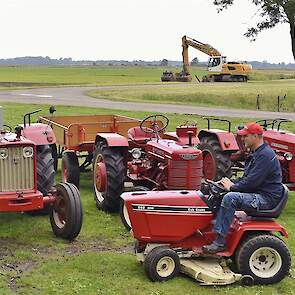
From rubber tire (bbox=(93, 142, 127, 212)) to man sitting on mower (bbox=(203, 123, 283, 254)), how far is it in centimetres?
285

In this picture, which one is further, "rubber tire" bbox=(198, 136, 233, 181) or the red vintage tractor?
"rubber tire" bbox=(198, 136, 233, 181)

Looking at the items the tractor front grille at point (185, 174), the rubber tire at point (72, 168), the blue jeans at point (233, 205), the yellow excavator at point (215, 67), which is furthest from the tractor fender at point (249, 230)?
the yellow excavator at point (215, 67)

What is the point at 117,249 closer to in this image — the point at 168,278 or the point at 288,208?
the point at 168,278

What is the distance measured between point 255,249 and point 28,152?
9.88 feet

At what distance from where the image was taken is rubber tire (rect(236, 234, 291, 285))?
596cm

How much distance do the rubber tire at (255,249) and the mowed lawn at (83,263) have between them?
0.29 feet

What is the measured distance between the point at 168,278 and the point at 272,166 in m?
1.54

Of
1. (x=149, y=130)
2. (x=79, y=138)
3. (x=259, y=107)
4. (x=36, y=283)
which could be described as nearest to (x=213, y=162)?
(x=149, y=130)

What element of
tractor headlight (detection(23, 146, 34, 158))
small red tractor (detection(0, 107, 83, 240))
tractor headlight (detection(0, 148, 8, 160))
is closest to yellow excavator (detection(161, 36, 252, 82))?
small red tractor (detection(0, 107, 83, 240))

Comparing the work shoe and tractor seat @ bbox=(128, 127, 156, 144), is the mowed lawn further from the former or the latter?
tractor seat @ bbox=(128, 127, 156, 144)

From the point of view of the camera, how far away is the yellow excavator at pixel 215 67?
5478cm

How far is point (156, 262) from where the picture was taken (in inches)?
234

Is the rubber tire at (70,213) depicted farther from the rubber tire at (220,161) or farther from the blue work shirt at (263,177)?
the rubber tire at (220,161)

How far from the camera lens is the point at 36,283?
5.89 metres
